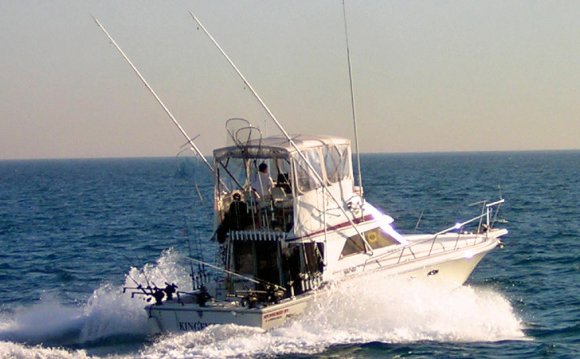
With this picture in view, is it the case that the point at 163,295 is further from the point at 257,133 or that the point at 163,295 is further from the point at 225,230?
the point at 257,133

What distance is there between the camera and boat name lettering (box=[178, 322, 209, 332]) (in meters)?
19.5

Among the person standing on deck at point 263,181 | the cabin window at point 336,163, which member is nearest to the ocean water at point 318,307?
the person standing on deck at point 263,181

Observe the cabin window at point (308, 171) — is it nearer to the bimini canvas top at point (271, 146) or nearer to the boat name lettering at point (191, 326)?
the bimini canvas top at point (271, 146)

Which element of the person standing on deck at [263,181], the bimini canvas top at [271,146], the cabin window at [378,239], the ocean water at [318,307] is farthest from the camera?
the cabin window at [378,239]

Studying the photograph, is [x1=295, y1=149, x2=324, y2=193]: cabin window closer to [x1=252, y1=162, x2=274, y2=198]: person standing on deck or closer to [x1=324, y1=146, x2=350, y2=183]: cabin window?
[x1=324, y1=146, x2=350, y2=183]: cabin window

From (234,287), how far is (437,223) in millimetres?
23162

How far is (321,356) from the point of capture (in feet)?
60.9

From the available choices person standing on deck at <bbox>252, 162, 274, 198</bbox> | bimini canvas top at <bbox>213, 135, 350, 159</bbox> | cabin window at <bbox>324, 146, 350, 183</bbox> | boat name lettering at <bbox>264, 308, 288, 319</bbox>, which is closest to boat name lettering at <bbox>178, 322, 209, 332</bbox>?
boat name lettering at <bbox>264, 308, 288, 319</bbox>

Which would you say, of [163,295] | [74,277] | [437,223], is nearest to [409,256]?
[163,295]

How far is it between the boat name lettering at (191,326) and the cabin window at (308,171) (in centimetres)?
372

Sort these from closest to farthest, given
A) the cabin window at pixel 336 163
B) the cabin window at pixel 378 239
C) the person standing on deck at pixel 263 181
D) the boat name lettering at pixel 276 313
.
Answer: the boat name lettering at pixel 276 313
the person standing on deck at pixel 263 181
the cabin window at pixel 336 163
the cabin window at pixel 378 239

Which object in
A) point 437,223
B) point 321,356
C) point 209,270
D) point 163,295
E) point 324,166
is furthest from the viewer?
point 437,223

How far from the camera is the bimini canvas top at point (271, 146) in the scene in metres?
20.6

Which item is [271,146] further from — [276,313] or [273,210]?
[276,313]
